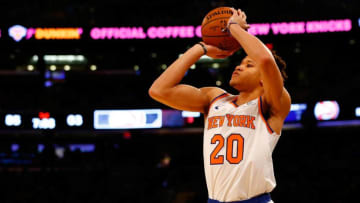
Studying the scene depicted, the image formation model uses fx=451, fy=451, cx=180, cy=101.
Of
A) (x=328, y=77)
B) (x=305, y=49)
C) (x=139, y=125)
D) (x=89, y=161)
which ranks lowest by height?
(x=89, y=161)

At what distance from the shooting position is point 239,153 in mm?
2469

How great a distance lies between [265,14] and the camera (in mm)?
9953

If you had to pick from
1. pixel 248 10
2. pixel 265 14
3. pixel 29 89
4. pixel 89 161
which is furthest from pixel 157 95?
pixel 29 89

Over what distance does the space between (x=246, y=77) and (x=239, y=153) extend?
1.61 feet

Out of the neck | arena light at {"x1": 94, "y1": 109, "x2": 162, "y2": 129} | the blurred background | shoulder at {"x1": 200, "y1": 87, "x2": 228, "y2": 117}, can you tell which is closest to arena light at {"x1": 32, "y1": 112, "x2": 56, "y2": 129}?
the blurred background

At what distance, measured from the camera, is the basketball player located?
2430mm

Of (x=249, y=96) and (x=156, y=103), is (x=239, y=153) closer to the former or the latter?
(x=249, y=96)

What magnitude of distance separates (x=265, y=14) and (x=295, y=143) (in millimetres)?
5808

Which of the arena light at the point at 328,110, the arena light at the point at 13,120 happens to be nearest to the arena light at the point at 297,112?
the arena light at the point at 328,110

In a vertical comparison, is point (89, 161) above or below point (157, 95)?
below

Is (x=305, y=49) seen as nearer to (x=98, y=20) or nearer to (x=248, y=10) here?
(x=248, y=10)

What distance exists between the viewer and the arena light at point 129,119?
10.6m

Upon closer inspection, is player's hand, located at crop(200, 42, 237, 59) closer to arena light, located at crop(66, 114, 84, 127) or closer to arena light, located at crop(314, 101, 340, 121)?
arena light, located at crop(314, 101, 340, 121)

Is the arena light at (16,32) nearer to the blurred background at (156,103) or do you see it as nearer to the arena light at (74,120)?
the blurred background at (156,103)
